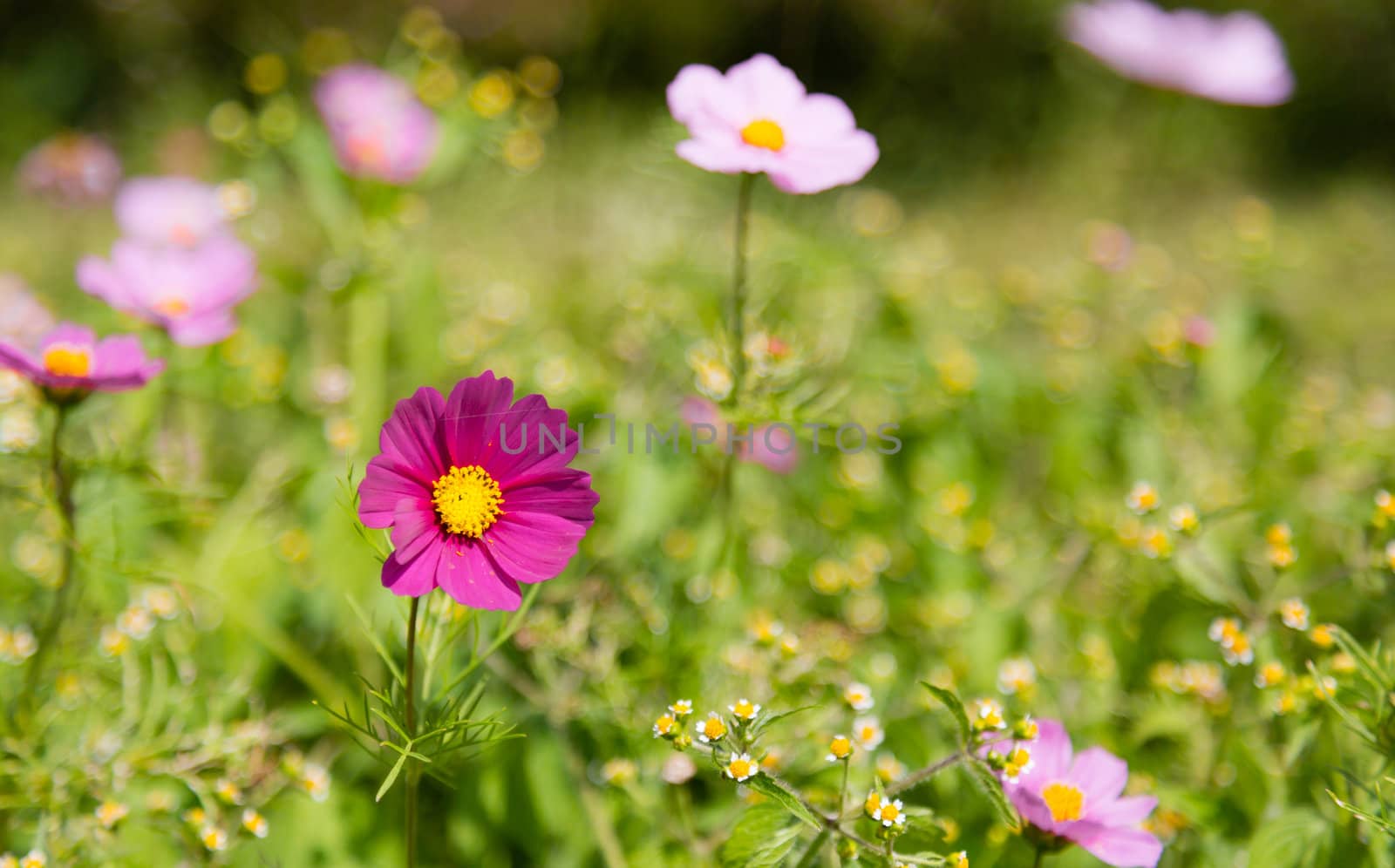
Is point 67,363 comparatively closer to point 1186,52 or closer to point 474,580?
point 474,580

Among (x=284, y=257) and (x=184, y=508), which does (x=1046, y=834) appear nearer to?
(x=184, y=508)

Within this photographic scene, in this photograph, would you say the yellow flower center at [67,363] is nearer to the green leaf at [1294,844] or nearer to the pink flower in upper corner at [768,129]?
the pink flower in upper corner at [768,129]

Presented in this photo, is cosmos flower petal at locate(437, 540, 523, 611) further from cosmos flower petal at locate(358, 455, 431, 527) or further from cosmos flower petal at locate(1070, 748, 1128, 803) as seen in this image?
cosmos flower petal at locate(1070, 748, 1128, 803)

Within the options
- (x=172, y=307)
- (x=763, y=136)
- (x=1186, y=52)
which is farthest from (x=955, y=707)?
(x=1186, y=52)

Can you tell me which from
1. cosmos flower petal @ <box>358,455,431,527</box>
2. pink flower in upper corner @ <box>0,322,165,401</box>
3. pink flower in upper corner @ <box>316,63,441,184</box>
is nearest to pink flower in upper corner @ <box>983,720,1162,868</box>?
cosmos flower petal @ <box>358,455,431,527</box>

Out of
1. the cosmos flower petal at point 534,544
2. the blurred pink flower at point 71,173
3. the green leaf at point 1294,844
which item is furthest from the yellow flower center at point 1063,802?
the blurred pink flower at point 71,173
